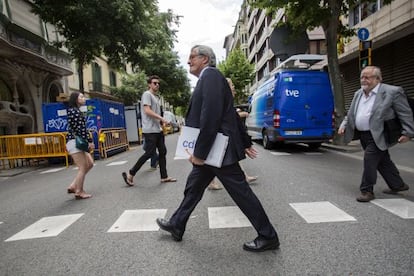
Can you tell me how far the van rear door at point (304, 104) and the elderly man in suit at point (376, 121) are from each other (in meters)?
5.73

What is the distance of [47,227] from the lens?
388 centimetres

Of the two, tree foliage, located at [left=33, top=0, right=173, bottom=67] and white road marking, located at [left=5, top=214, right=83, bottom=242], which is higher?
tree foliage, located at [left=33, top=0, right=173, bottom=67]

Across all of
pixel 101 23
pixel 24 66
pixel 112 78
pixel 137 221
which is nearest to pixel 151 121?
pixel 137 221

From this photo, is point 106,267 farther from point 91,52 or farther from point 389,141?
point 91,52

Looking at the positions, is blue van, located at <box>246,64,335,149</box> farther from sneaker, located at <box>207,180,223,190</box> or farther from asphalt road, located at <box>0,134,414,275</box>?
sneaker, located at <box>207,180,223,190</box>

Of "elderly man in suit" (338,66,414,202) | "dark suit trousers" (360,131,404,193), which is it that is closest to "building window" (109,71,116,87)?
"elderly man in suit" (338,66,414,202)

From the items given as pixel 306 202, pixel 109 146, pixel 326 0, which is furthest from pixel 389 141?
pixel 109 146

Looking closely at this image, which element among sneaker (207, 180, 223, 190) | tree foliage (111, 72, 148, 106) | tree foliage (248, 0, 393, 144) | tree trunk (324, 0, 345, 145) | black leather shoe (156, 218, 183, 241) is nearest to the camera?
black leather shoe (156, 218, 183, 241)

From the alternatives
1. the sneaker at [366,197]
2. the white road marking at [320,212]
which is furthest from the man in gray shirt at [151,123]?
the sneaker at [366,197]

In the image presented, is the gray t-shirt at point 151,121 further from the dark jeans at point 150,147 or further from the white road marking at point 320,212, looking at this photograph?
the white road marking at point 320,212

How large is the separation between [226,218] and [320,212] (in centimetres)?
114

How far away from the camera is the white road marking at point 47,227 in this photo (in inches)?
142

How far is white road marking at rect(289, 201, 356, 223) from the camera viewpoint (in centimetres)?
365

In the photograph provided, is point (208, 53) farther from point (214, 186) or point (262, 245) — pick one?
point (214, 186)
